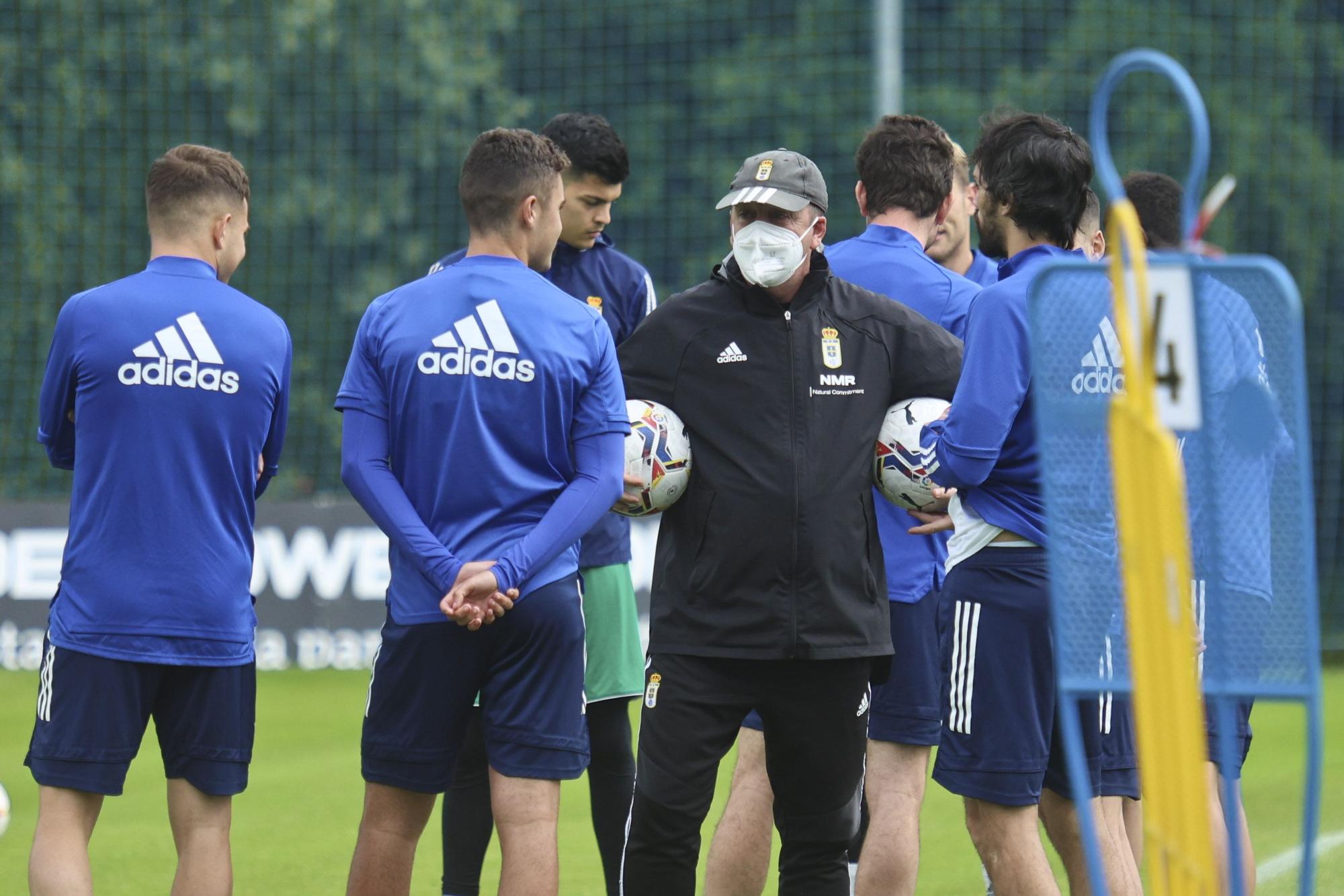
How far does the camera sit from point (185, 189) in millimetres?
4188

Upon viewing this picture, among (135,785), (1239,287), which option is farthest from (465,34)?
(1239,287)

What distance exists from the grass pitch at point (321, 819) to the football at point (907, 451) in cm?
208

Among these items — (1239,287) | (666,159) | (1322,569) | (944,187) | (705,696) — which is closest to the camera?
(1239,287)

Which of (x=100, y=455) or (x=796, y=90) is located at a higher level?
(x=796, y=90)

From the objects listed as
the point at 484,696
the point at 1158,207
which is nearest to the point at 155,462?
the point at 484,696

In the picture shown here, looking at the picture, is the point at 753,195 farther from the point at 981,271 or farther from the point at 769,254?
the point at 981,271

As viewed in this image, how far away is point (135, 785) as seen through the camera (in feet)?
25.1

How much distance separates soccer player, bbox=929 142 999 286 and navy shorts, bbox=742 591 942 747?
4.21ft

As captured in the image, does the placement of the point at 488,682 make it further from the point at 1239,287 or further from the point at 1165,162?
the point at 1165,162

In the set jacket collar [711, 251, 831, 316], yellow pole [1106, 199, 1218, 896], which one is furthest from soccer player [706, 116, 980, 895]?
yellow pole [1106, 199, 1218, 896]

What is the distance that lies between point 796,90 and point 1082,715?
13164 millimetres

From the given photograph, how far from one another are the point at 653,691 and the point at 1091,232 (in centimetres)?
150

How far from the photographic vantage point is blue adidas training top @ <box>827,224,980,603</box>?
473 cm

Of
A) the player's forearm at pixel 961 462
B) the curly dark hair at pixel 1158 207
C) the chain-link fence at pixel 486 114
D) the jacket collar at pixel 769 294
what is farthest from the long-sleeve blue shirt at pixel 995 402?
the chain-link fence at pixel 486 114
